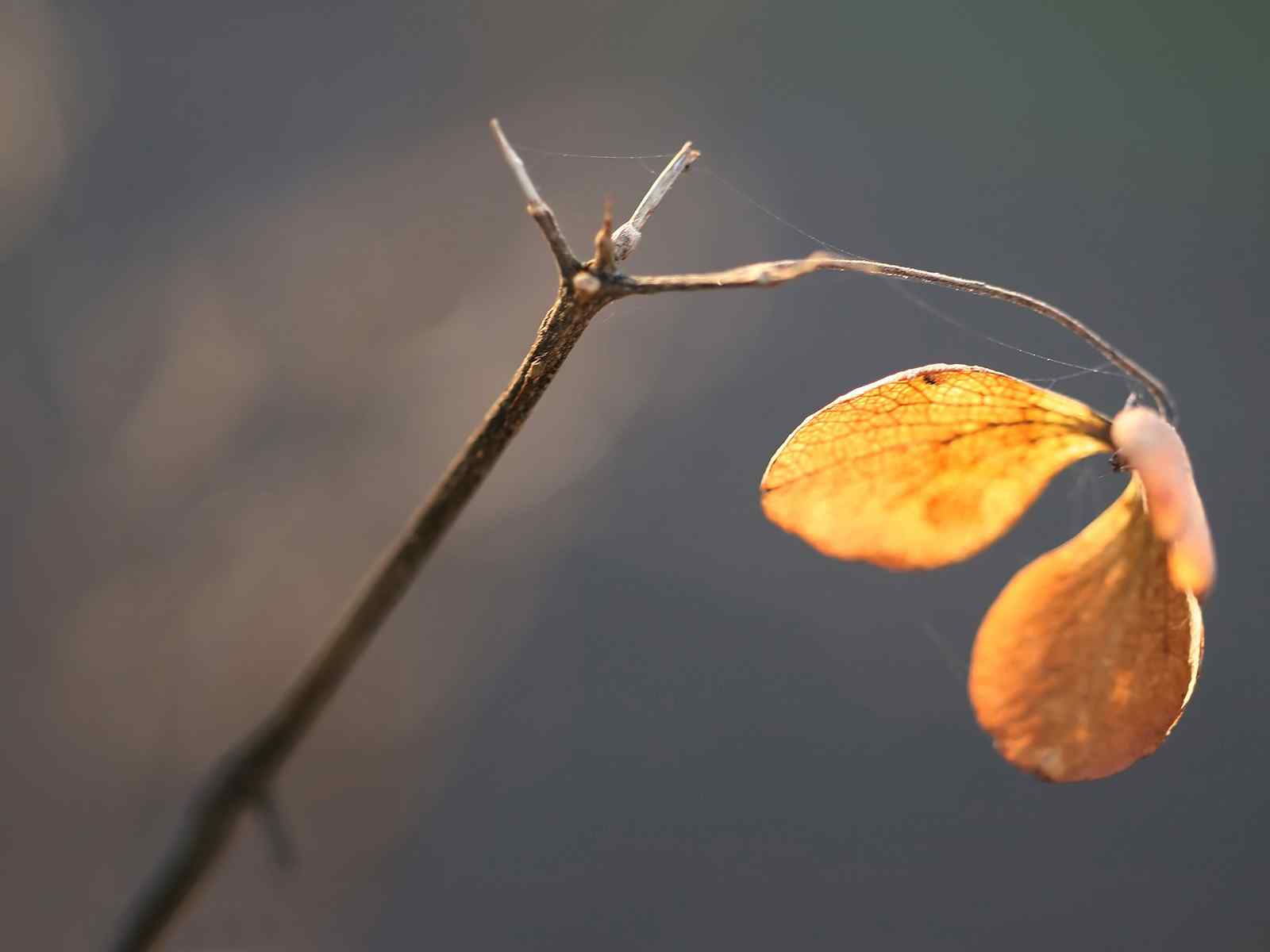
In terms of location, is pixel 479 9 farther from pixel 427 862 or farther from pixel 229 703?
pixel 427 862

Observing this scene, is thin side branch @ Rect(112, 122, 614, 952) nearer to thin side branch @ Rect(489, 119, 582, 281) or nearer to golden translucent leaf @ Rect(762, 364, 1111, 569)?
thin side branch @ Rect(489, 119, 582, 281)

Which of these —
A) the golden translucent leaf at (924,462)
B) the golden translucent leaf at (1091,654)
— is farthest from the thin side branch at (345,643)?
the golden translucent leaf at (1091,654)

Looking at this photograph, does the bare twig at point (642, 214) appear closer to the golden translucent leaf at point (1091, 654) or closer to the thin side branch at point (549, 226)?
the thin side branch at point (549, 226)

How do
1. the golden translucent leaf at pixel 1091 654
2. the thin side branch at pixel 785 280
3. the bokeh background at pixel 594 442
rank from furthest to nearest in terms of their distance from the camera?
1. the bokeh background at pixel 594 442
2. the golden translucent leaf at pixel 1091 654
3. the thin side branch at pixel 785 280

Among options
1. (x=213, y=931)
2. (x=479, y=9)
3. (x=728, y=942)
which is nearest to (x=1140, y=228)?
(x=479, y=9)

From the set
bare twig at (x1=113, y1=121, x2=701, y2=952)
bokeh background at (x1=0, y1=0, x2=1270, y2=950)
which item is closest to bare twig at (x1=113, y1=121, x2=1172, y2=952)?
Result: bare twig at (x1=113, y1=121, x2=701, y2=952)
